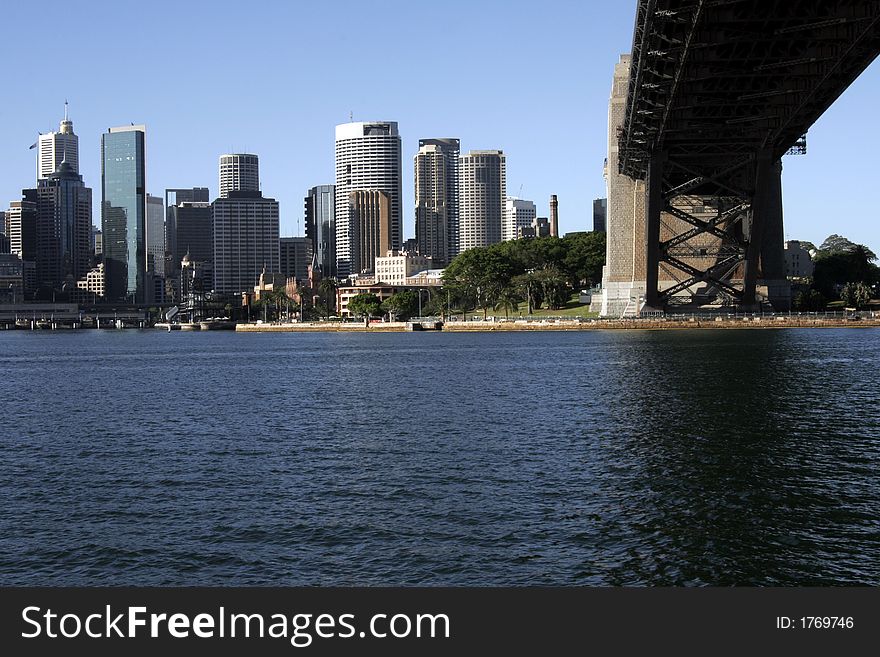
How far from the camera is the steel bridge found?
208 feet

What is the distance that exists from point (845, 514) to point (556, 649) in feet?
31.8

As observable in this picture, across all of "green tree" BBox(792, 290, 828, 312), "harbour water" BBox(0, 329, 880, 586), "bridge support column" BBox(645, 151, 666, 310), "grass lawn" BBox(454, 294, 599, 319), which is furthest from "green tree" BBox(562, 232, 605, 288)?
"harbour water" BBox(0, 329, 880, 586)

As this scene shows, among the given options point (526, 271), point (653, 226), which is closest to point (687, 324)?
point (653, 226)

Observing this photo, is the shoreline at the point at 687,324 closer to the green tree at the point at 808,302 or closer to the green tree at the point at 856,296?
the green tree at the point at 808,302

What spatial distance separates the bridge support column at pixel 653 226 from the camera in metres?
99.2

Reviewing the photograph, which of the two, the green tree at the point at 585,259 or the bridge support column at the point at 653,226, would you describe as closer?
the bridge support column at the point at 653,226

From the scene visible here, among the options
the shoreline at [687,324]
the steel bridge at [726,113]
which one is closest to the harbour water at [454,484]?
the steel bridge at [726,113]

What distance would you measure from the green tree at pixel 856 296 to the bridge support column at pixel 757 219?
2735 centimetres

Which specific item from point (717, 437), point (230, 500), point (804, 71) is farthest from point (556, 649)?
point (804, 71)

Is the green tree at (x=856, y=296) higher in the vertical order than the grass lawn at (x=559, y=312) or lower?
higher

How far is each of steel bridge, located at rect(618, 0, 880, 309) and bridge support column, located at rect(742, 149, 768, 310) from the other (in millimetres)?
116

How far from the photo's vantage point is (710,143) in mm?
97812

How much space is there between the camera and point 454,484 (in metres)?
26.9

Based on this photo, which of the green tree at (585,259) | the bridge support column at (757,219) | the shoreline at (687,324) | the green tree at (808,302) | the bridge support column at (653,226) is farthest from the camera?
the green tree at (585,259)
